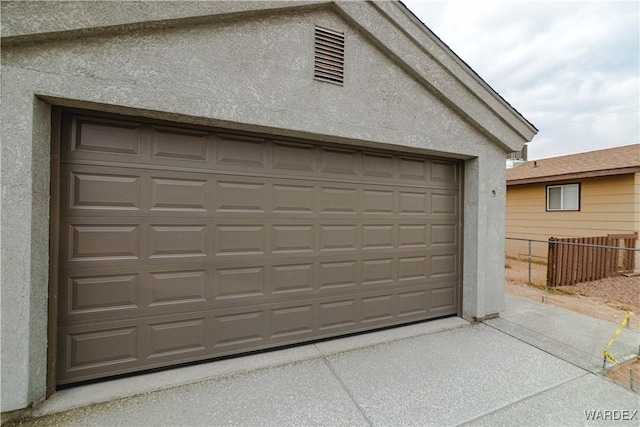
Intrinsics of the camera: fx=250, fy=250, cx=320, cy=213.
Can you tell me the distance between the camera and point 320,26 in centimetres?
294

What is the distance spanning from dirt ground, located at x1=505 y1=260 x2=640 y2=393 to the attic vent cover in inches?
190

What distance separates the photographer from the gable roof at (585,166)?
7262mm

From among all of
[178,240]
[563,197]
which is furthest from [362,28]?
[563,197]

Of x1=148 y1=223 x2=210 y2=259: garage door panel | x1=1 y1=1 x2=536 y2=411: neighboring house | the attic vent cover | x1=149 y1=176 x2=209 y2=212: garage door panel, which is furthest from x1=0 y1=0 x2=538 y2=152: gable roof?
x1=148 y1=223 x2=210 y2=259: garage door panel

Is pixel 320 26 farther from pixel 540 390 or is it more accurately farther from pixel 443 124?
pixel 540 390

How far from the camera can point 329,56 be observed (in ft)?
9.77

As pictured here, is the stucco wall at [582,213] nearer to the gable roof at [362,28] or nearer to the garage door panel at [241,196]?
the gable roof at [362,28]

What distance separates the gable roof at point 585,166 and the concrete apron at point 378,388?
647 cm

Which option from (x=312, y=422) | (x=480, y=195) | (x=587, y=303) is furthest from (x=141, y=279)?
(x=587, y=303)

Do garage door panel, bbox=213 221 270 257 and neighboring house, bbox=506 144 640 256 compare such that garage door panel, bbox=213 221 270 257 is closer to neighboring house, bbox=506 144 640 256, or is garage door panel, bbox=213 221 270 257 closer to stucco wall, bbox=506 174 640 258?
neighboring house, bbox=506 144 640 256

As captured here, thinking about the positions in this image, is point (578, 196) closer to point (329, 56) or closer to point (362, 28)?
point (362, 28)

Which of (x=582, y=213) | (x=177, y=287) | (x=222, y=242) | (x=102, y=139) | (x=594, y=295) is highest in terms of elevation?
(x=102, y=139)

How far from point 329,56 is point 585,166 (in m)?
10.2

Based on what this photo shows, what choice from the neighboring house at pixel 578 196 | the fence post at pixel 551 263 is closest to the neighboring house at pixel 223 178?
the fence post at pixel 551 263
